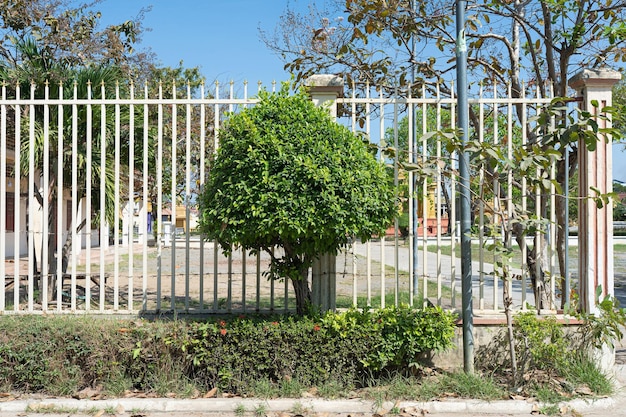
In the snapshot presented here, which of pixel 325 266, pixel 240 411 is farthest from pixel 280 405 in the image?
pixel 325 266

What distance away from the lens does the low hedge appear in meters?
4.86

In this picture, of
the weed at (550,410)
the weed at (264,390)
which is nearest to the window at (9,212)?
the weed at (264,390)

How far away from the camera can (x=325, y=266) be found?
217 inches

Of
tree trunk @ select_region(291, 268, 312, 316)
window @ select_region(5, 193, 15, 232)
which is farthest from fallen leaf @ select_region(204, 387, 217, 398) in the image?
window @ select_region(5, 193, 15, 232)

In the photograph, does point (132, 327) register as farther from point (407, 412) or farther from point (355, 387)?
point (407, 412)

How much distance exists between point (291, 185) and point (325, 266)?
3.85ft

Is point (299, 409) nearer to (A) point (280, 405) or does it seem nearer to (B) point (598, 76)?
(A) point (280, 405)

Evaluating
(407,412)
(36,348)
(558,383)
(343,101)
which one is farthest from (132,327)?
(558,383)

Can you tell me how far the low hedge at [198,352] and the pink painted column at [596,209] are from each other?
156cm

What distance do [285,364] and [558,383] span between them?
94.6 inches

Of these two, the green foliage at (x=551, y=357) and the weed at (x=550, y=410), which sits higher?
the green foliage at (x=551, y=357)

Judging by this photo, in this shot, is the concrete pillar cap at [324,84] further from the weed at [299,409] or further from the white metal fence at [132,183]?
the weed at [299,409]

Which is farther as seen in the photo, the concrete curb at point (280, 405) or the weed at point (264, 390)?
the weed at point (264, 390)

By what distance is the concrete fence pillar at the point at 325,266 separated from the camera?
5.50m
